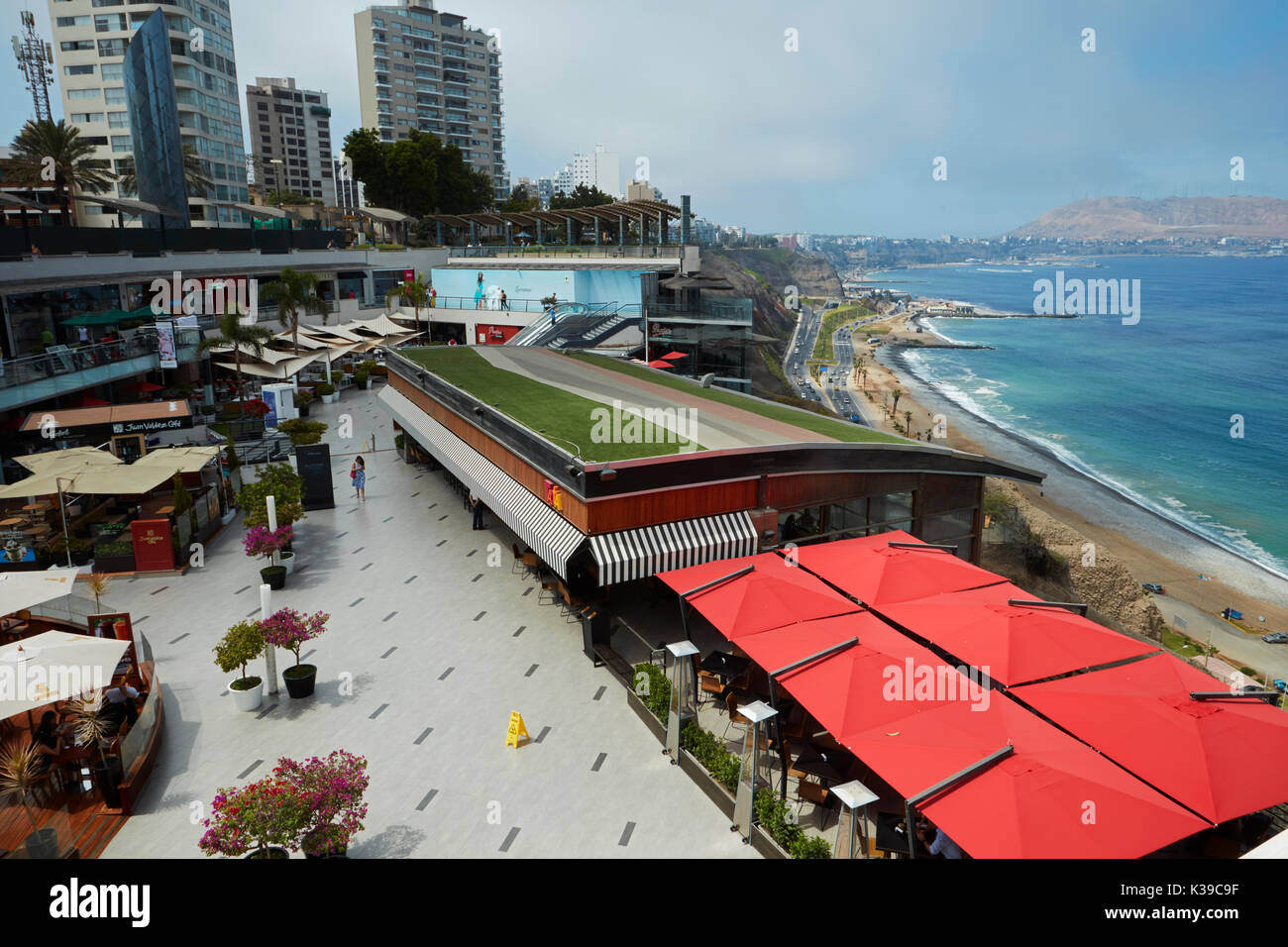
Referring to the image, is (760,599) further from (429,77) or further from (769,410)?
(429,77)

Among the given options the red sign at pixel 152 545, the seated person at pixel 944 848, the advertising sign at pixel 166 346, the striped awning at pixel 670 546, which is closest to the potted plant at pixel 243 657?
the striped awning at pixel 670 546

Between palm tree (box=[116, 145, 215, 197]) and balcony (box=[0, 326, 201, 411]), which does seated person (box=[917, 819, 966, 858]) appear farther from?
palm tree (box=[116, 145, 215, 197])

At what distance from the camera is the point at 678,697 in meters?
12.8

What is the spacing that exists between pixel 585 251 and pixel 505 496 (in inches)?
1565

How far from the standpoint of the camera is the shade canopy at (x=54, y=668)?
37.7 ft

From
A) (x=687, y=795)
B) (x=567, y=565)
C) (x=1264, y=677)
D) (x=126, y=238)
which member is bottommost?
(x=1264, y=677)

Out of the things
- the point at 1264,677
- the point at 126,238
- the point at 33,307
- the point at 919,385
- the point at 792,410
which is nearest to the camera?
the point at 792,410

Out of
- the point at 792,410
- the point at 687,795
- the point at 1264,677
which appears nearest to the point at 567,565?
the point at 687,795

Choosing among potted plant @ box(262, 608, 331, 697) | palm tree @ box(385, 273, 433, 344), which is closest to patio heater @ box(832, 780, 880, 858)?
potted plant @ box(262, 608, 331, 697)

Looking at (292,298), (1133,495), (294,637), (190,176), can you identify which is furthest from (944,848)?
(190,176)

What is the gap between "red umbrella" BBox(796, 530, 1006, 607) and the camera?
1459 centimetres

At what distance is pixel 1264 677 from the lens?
26.6m
